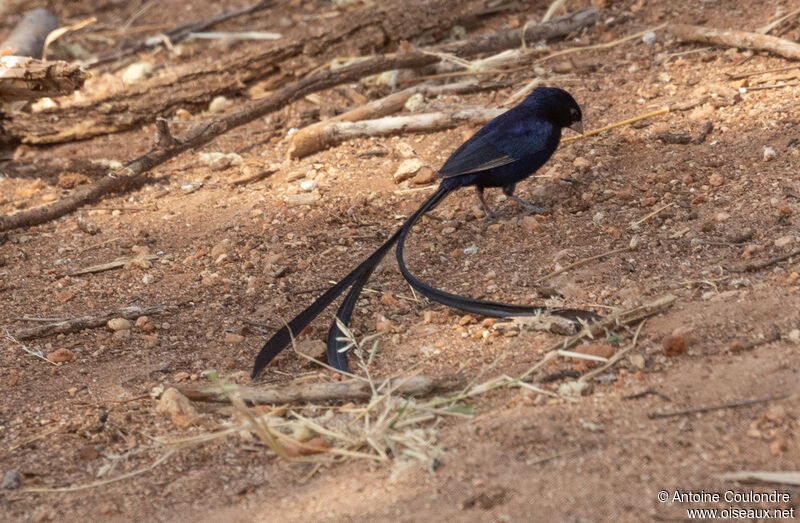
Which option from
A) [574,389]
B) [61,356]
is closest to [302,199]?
[61,356]

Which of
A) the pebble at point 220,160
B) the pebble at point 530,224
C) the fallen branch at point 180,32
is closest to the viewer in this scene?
the pebble at point 530,224

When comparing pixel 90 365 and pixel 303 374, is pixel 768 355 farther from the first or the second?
pixel 90 365

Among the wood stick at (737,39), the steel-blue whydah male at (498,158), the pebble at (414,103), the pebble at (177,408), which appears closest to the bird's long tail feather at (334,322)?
the steel-blue whydah male at (498,158)

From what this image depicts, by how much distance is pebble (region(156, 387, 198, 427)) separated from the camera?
3311mm

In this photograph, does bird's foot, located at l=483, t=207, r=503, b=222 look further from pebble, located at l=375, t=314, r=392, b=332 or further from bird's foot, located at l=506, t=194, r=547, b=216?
pebble, located at l=375, t=314, r=392, b=332

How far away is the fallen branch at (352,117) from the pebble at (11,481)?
10.4ft

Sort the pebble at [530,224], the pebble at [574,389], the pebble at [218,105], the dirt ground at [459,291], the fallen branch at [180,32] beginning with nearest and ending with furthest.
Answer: the dirt ground at [459,291] → the pebble at [574,389] → the pebble at [530,224] → the pebble at [218,105] → the fallen branch at [180,32]

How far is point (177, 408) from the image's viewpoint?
3.34 m

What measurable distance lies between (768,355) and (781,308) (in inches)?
13.2

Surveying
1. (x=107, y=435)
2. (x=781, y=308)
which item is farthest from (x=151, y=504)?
(x=781, y=308)

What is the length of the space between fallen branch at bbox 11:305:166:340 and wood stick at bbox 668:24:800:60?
410cm

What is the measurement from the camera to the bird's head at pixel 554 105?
185 inches

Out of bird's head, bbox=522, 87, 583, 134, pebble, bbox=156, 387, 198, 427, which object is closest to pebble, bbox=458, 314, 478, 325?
pebble, bbox=156, 387, 198, 427

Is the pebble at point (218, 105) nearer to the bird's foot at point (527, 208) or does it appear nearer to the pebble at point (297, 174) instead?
the pebble at point (297, 174)
